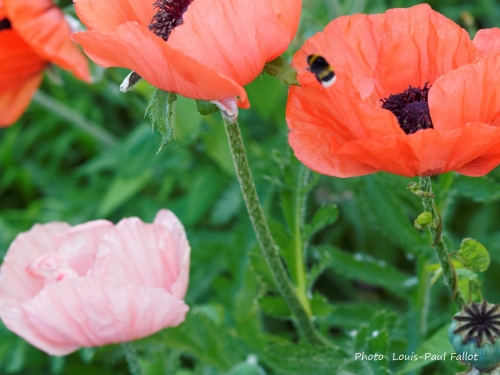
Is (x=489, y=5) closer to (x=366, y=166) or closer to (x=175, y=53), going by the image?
(x=366, y=166)

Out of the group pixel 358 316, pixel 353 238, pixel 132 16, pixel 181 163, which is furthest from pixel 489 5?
pixel 132 16

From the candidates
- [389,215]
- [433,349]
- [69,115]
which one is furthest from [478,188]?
[69,115]

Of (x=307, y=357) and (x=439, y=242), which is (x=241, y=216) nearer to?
(x=307, y=357)

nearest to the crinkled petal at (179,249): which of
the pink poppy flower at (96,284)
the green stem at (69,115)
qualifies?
the pink poppy flower at (96,284)

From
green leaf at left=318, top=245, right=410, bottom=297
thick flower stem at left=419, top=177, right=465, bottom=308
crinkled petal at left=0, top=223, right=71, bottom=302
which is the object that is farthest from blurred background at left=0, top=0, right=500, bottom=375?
crinkled petal at left=0, top=223, right=71, bottom=302

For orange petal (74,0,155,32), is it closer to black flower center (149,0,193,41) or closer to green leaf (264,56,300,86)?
black flower center (149,0,193,41)

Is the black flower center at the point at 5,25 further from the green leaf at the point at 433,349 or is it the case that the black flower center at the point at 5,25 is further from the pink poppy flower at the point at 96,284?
the green leaf at the point at 433,349

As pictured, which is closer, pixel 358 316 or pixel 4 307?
pixel 4 307
